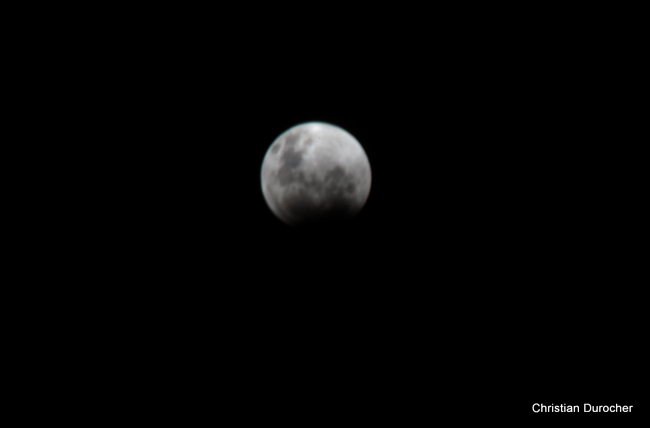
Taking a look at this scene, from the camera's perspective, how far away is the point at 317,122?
4156mm

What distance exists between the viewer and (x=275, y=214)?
4.32 metres

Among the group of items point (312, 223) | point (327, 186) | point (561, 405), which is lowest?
point (561, 405)

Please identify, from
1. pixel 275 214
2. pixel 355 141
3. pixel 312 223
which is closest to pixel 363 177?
pixel 355 141

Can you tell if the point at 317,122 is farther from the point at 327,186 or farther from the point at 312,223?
the point at 312,223

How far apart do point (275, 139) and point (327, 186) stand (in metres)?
0.90

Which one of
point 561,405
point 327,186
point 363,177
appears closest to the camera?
point 561,405

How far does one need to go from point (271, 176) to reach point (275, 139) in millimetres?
488

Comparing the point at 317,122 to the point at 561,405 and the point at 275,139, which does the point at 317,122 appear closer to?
the point at 275,139

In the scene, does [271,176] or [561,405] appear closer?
[561,405]

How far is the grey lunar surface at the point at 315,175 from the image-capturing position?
152 inches

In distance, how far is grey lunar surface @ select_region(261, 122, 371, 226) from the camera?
3855mm

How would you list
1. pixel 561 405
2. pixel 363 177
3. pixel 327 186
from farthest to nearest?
pixel 363 177
pixel 327 186
pixel 561 405

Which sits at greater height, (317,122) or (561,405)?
(317,122)

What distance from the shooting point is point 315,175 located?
12.6 feet
